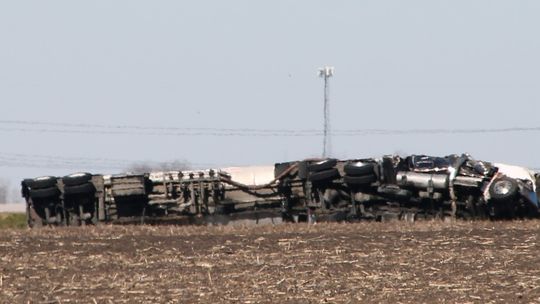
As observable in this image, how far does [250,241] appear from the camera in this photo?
19.2 m

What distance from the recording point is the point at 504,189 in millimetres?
24859

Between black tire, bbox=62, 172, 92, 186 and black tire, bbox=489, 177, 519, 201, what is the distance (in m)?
9.64

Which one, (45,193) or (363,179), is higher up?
(363,179)

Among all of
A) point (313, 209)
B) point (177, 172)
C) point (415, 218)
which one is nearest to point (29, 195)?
point (177, 172)

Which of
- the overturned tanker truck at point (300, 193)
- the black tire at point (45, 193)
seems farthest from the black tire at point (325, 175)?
the black tire at point (45, 193)

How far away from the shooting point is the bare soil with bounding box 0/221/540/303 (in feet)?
42.4

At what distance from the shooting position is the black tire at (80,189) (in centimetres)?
2898

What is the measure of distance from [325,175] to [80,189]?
583 cm

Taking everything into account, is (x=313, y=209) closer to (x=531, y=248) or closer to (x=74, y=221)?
(x=74, y=221)

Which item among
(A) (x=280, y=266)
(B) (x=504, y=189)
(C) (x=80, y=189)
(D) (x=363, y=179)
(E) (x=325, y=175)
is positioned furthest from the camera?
(C) (x=80, y=189)

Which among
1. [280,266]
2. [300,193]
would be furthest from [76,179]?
[280,266]

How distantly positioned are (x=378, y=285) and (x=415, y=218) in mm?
13258

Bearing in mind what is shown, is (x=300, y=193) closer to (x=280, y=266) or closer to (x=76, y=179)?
(x=76, y=179)

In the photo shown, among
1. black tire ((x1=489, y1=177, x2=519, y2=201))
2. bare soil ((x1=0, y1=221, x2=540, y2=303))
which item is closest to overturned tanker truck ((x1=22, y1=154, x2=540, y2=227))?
black tire ((x1=489, y1=177, x2=519, y2=201))
